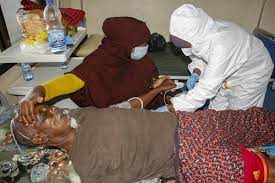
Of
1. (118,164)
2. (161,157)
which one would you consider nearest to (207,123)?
(161,157)

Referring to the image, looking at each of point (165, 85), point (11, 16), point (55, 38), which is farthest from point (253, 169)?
point (11, 16)

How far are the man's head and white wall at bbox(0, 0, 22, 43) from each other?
1.06 metres

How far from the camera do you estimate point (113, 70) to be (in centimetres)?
167

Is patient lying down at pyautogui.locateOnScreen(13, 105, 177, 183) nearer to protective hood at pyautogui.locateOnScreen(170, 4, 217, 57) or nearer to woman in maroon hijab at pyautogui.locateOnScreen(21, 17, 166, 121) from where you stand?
woman in maroon hijab at pyautogui.locateOnScreen(21, 17, 166, 121)

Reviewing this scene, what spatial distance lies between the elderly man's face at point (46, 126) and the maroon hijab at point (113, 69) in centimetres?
42

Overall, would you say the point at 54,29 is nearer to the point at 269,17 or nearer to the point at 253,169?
the point at 253,169

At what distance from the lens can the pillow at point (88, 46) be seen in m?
2.30

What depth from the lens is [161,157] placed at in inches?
46.4

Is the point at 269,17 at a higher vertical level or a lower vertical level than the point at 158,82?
higher

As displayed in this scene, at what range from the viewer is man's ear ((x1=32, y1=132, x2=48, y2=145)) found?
110cm

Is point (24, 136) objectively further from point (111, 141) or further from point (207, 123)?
point (207, 123)

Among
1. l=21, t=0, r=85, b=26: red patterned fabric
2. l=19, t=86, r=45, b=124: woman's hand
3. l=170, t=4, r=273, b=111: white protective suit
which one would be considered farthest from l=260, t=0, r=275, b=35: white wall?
l=19, t=86, r=45, b=124: woman's hand

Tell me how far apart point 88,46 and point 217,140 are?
1675mm

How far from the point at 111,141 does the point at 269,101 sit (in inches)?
87.4
